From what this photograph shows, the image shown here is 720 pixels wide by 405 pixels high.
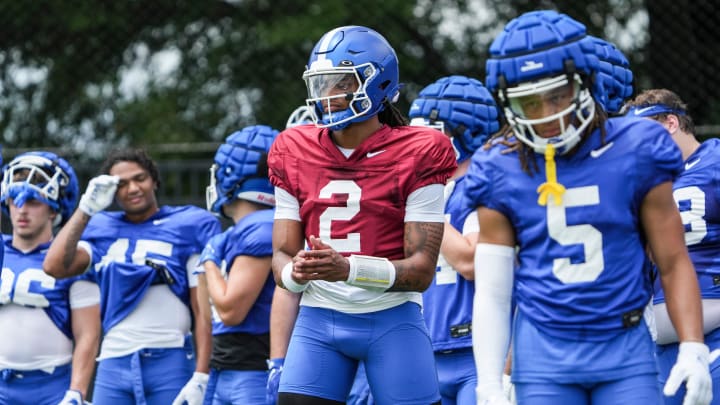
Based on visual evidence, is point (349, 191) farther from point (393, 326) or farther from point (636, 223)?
point (636, 223)

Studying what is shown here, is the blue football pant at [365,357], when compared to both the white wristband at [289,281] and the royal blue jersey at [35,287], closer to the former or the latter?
the white wristband at [289,281]

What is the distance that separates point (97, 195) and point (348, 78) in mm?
1959

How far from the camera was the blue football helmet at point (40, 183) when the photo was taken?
18.5ft

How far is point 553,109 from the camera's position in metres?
3.19

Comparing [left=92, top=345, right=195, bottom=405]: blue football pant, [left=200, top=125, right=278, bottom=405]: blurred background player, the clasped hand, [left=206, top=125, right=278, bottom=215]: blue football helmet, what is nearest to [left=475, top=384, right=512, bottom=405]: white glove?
the clasped hand

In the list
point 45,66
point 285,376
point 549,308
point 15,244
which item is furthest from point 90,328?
point 45,66

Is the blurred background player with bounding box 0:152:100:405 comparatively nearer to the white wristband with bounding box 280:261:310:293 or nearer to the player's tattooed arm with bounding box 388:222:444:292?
the white wristband with bounding box 280:261:310:293

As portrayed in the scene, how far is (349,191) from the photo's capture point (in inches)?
148

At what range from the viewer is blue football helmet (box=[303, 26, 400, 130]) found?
3807 mm

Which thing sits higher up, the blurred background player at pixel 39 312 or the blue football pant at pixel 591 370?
the blue football pant at pixel 591 370

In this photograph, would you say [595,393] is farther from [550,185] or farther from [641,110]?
[641,110]

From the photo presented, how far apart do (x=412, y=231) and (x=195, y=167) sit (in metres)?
Answer: 4.18

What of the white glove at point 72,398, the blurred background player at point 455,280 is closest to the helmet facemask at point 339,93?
the blurred background player at point 455,280

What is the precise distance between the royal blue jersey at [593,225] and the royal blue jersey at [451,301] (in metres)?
1.08
